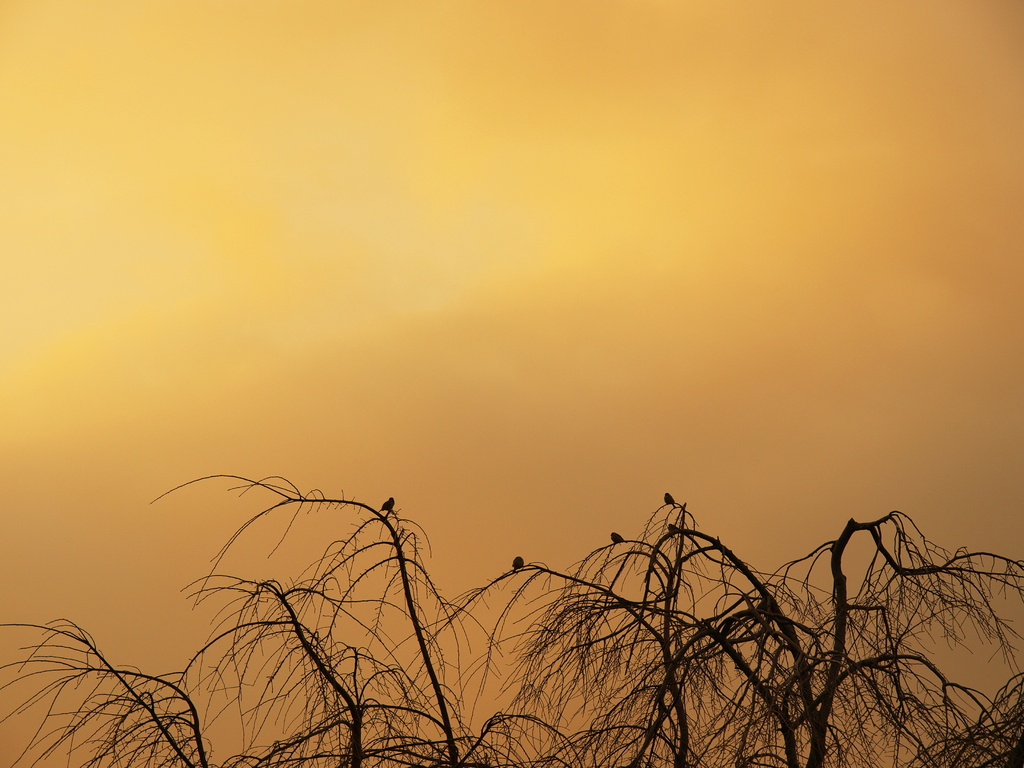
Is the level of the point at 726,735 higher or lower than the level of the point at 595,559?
lower

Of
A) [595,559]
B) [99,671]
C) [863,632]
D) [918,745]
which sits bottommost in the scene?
[918,745]

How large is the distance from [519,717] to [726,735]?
1.78ft

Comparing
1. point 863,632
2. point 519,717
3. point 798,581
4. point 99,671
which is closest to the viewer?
point 99,671

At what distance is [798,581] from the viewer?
3.00 meters

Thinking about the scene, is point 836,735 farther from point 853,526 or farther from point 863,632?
point 853,526

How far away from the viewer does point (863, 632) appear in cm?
276

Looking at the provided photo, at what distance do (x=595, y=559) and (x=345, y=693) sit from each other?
84 centimetres

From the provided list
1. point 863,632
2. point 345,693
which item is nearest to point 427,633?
point 345,693

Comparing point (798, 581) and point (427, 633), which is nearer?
point (427, 633)

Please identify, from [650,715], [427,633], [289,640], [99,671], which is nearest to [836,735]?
[650,715]

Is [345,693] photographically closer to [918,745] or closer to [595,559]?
[595,559]

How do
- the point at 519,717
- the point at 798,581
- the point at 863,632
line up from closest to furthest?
the point at 519,717
the point at 863,632
the point at 798,581

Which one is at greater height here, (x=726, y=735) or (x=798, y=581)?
(x=798, y=581)

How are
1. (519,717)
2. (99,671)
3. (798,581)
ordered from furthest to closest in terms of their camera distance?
(798,581) < (519,717) < (99,671)
